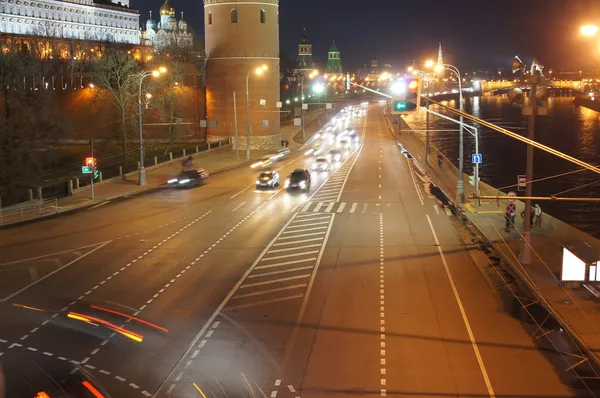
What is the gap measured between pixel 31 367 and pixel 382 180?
3684cm

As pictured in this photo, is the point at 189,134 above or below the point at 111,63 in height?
below

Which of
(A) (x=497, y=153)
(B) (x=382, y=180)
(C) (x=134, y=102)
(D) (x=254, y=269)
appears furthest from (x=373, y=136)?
(D) (x=254, y=269)

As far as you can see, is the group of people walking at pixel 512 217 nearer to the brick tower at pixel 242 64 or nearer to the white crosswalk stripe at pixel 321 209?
the white crosswalk stripe at pixel 321 209

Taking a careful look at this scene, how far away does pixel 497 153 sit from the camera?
303 feet

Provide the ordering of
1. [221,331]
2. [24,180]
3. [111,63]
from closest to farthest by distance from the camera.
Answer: [221,331] → [24,180] → [111,63]

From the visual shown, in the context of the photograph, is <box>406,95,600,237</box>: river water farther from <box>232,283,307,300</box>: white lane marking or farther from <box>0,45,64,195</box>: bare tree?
<box>0,45,64,195</box>: bare tree

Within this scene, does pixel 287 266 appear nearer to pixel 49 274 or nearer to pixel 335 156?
pixel 49 274

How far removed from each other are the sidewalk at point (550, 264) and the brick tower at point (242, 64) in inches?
1298

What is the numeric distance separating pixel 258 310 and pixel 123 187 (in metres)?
29.6

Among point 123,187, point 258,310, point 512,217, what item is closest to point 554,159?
point 123,187

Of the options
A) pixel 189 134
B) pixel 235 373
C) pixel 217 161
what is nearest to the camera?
pixel 235 373

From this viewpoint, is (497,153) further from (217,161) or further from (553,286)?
(553,286)

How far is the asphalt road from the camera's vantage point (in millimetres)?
14688

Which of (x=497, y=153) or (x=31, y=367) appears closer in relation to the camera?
(x=31, y=367)
